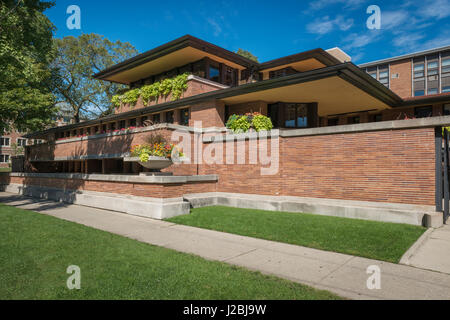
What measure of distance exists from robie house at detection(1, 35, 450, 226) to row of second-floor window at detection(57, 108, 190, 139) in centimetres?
16

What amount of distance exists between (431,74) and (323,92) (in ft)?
98.4

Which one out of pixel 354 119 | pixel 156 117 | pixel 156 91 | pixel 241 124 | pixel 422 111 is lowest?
pixel 241 124

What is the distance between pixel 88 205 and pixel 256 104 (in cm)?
1025

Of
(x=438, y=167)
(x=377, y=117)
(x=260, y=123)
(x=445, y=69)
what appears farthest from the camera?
(x=445, y=69)

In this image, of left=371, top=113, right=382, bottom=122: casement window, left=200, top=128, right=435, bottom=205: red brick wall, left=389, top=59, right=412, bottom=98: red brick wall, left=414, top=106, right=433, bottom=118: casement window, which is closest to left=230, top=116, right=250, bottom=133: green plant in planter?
left=200, top=128, right=435, bottom=205: red brick wall

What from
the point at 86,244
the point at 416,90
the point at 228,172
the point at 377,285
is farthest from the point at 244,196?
the point at 416,90

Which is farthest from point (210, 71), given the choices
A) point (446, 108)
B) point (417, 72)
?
point (417, 72)

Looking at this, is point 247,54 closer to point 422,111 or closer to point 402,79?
point 402,79

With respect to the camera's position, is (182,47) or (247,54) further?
(247,54)

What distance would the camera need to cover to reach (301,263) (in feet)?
18.5

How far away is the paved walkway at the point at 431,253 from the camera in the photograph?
5.52m

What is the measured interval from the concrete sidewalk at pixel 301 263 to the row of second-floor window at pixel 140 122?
8.18m

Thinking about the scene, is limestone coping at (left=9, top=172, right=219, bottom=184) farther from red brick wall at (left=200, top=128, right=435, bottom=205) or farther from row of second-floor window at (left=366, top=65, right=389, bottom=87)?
row of second-floor window at (left=366, top=65, right=389, bottom=87)
